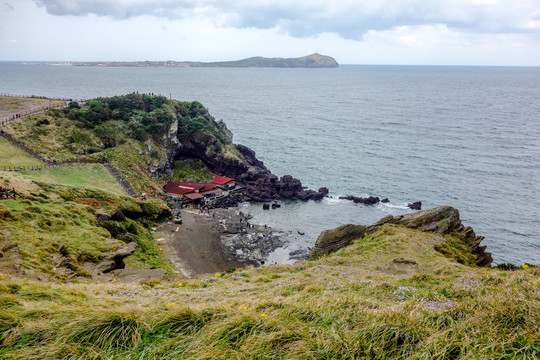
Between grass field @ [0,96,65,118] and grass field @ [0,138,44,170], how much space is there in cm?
1820

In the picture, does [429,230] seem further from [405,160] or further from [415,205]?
[405,160]

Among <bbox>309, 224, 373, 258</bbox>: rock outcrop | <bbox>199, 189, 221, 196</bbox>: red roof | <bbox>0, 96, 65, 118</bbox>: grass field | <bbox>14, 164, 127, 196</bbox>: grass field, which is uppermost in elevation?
<bbox>0, 96, 65, 118</bbox>: grass field

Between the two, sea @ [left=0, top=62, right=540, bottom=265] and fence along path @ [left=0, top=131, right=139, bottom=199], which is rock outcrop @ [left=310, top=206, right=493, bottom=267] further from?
fence along path @ [left=0, top=131, right=139, bottom=199]

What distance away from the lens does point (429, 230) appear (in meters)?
30.1

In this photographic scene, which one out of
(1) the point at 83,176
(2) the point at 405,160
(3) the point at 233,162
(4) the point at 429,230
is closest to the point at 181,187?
(3) the point at 233,162

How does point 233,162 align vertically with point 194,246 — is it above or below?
above

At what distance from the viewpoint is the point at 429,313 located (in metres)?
8.06

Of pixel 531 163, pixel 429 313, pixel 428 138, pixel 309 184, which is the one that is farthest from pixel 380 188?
pixel 429 313

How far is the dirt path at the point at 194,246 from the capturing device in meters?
37.5

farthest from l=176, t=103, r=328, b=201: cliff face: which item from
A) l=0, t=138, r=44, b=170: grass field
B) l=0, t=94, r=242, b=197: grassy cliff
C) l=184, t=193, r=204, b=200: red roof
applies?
l=0, t=138, r=44, b=170: grass field

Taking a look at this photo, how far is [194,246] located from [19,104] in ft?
183

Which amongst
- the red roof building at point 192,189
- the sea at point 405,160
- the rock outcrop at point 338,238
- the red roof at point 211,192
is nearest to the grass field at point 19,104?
the red roof building at point 192,189

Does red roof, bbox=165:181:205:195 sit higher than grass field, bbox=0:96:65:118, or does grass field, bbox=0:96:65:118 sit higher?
grass field, bbox=0:96:65:118

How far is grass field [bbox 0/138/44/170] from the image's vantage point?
43.7 meters
